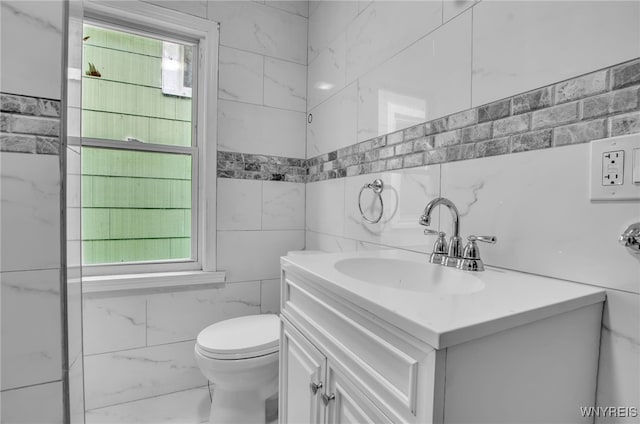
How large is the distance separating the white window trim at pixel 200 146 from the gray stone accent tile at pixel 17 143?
1.08m

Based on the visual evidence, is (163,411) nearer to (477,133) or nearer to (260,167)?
(260,167)

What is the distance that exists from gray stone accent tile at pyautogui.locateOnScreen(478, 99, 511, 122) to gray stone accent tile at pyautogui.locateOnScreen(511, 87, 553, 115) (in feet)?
0.06

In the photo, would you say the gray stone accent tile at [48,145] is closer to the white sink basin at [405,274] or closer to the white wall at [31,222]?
Result: the white wall at [31,222]

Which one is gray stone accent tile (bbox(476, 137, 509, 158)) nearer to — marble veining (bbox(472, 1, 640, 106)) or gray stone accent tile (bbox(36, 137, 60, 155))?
marble veining (bbox(472, 1, 640, 106))

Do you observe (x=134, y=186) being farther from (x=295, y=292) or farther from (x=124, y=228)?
(x=295, y=292)

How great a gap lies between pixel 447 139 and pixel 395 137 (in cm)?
→ 27

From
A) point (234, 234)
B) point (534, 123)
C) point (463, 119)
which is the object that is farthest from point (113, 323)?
point (534, 123)

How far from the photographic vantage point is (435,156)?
1081mm

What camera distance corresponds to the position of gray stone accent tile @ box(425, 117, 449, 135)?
3.41 ft

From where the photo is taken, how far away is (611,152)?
64 cm

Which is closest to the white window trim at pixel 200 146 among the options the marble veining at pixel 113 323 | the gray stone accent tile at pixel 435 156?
the marble veining at pixel 113 323

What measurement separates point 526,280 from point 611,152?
326 millimetres

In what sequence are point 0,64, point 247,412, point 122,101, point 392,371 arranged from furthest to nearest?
point 122,101, point 247,412, point 0,64, point 392,371

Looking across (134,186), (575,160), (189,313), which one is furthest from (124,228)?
(575,160)
